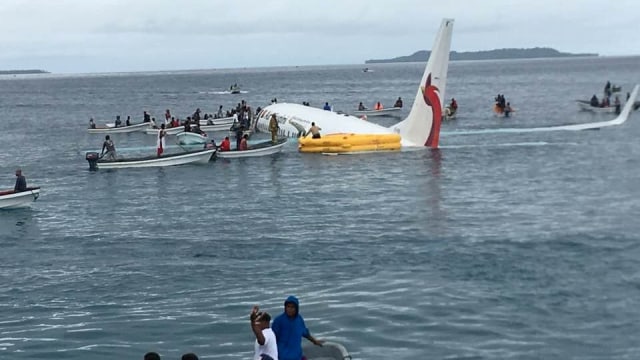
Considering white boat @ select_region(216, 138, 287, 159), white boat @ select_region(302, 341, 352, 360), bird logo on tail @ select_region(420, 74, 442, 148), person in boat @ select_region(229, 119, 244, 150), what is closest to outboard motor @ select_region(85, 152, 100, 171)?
white boat @ select_region(216, 138, 287, 159)

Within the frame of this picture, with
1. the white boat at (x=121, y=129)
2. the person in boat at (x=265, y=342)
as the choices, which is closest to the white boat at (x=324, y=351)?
the person in boat at (x=265, y=342)

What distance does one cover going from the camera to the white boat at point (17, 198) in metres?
39.8

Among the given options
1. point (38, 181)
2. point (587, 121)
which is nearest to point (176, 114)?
point (587, 121)

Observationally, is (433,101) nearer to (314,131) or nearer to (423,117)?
(423,117)

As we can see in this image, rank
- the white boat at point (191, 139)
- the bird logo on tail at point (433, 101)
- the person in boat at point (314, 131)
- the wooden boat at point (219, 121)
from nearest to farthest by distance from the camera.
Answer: the bird logo on tail at point (433, 101) < the person in boat at point (314, 131) < the white boat at point (191, 139) < the wooden boat at point (219, 121)

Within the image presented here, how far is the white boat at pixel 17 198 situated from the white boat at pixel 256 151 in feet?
56.0

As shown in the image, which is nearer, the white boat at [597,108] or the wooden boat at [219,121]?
the wooden boat at [219,121]

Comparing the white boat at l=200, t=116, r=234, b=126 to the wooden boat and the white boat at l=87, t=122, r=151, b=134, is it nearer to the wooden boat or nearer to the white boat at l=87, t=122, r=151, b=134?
the wooden boat

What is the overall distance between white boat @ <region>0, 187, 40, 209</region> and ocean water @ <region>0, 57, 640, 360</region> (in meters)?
0.59

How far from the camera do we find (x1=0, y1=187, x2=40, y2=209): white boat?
39.8 metres

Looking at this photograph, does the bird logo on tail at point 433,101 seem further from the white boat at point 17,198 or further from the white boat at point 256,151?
the white boat at point 17,198

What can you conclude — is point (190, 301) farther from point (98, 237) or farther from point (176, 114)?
point (176, 114)

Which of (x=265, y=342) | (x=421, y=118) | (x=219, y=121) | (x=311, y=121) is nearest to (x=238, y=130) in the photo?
(x=311, y=121)

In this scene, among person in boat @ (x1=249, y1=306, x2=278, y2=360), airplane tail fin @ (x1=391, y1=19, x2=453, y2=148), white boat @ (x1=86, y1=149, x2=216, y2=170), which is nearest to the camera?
person in boat @ (x1=249, y1=306, x2=278, y2=360)
